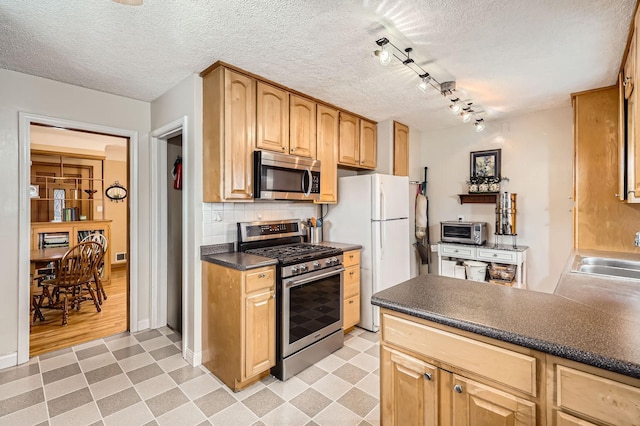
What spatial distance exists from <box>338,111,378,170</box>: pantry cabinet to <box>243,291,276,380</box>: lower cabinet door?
6.20 ft

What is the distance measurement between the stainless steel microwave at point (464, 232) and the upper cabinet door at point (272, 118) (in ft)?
7.86

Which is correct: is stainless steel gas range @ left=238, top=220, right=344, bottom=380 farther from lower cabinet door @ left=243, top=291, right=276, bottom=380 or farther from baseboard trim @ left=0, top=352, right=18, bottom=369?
baseboard trim @ left=0, top=352, right=18, bottom=369

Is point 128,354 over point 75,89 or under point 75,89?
under

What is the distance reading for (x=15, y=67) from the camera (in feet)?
8.12

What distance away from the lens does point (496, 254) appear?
3.61 metres

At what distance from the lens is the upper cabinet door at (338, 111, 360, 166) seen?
356 cm

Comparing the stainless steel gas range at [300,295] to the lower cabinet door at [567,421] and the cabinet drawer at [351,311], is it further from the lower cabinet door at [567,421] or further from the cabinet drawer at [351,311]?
the lower cabinet door at [567,421]

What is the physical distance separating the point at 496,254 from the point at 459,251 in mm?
414

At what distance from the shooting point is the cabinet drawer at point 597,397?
0.85m

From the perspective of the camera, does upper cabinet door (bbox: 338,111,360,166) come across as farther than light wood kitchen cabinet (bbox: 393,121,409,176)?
No

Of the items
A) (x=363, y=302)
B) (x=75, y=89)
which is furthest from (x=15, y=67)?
(x=363, y=302)

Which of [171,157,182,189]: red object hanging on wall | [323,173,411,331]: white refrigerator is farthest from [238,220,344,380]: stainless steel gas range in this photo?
[171,157,182,189]: red object hanging on wall

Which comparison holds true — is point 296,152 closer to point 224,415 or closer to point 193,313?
point 193,313

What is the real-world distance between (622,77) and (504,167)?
1.58 meters
